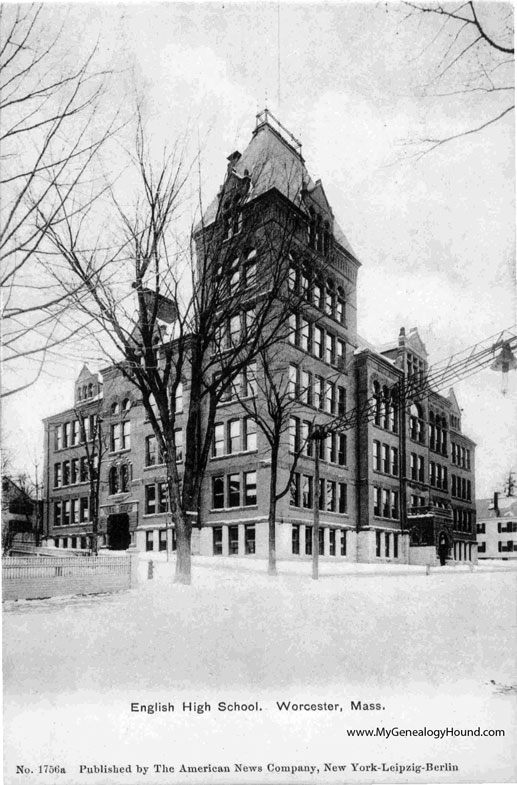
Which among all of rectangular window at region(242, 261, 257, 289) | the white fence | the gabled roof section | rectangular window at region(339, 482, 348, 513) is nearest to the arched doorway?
the white fence

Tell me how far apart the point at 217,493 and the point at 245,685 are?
659 inches

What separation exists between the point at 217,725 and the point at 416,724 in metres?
2.20

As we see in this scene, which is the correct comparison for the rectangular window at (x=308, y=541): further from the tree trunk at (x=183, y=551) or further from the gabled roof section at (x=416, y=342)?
the gabled roof section at (x=416, y=342)

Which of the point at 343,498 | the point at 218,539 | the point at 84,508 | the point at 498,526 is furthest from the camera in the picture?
the point at 343,498

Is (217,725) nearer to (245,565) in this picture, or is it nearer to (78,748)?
(78,748)

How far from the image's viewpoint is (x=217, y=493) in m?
23.3

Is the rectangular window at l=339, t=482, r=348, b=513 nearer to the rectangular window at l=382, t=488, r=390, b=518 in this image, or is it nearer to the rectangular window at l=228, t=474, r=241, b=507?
the rectangular window at l=382, t=488, r=390, b=518

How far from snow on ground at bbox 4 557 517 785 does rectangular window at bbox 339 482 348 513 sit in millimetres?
17317

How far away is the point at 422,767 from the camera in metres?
6.16

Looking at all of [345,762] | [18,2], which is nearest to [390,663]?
[345,762]

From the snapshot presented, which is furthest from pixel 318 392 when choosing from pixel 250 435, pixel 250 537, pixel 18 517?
pixel 18 517

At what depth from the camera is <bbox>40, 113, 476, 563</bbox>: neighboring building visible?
1125 cm

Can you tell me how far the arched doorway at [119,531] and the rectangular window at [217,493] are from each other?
5147mm

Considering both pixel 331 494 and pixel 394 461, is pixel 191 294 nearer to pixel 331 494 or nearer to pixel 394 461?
pixel 394 461
